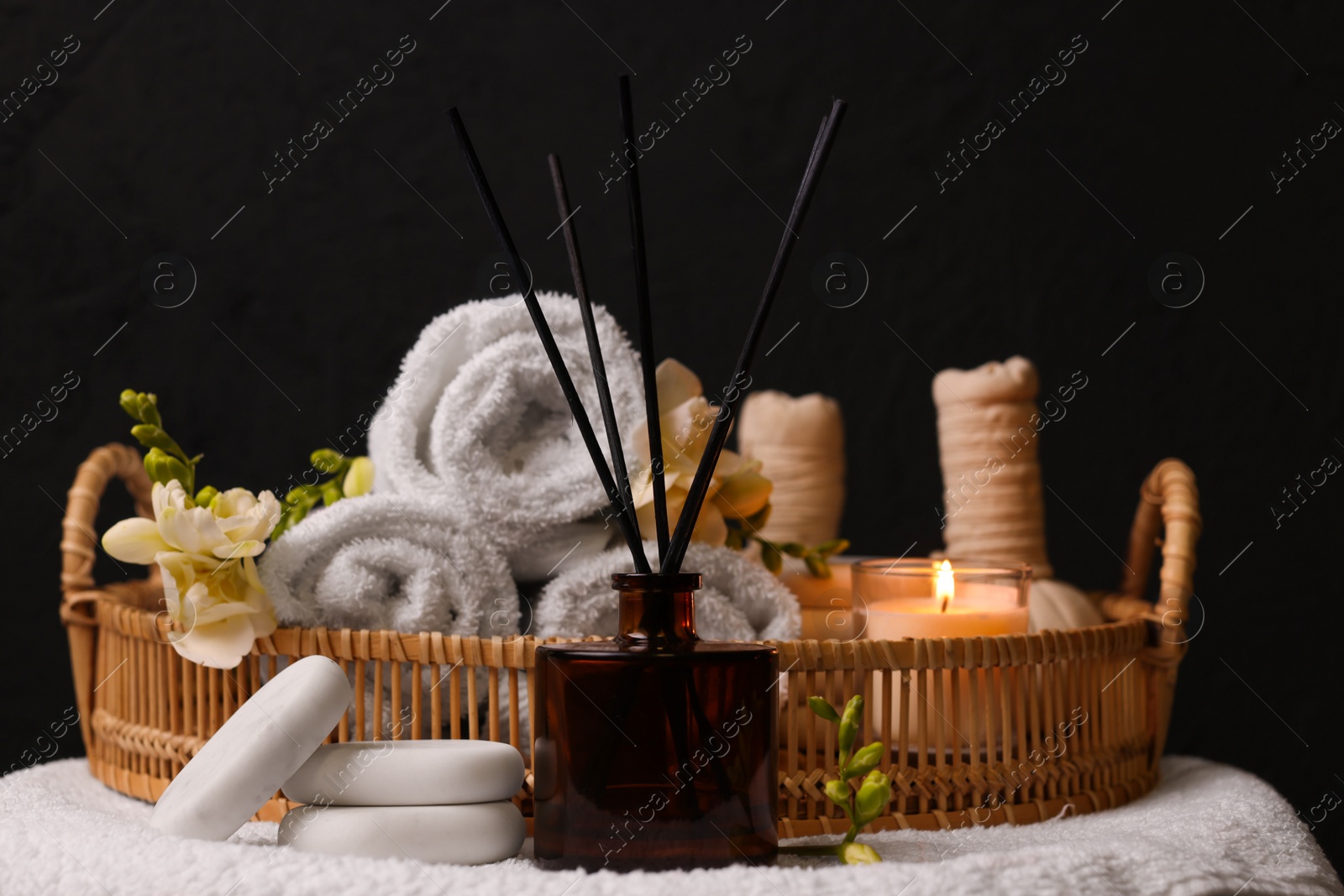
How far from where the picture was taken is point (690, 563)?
620mm

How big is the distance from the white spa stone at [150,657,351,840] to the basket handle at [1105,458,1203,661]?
1.58 feet

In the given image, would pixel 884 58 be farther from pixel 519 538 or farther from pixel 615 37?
pixel 519 538

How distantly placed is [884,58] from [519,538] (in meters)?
0.78

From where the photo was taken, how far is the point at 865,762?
1.58 feet

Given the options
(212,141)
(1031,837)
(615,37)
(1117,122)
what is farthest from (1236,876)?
(212,141)

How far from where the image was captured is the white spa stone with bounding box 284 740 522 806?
18.3 inches

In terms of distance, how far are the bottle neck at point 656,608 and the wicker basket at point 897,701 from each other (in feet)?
0.21

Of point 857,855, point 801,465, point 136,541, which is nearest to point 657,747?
point 857,855

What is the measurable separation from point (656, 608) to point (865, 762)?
117 mm

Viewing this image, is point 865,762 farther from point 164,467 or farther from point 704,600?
point 164,467

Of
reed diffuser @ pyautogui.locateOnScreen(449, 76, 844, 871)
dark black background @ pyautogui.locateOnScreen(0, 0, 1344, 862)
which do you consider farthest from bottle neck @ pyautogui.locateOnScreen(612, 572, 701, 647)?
dark black background @ pyautogui.locateOnScreen(0, 0, 1344, 862)

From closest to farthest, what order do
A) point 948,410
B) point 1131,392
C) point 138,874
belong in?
point 138,874, point 948,410, point 1131,392

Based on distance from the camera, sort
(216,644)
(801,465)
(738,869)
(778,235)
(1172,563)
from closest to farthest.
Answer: (738,869) → (216,644) → (1172,563) → (801,465) → (778,235)

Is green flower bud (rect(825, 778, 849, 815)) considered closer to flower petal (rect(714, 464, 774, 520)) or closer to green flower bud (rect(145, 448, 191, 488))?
flower petal (rect(714, 464, 774, 520))
